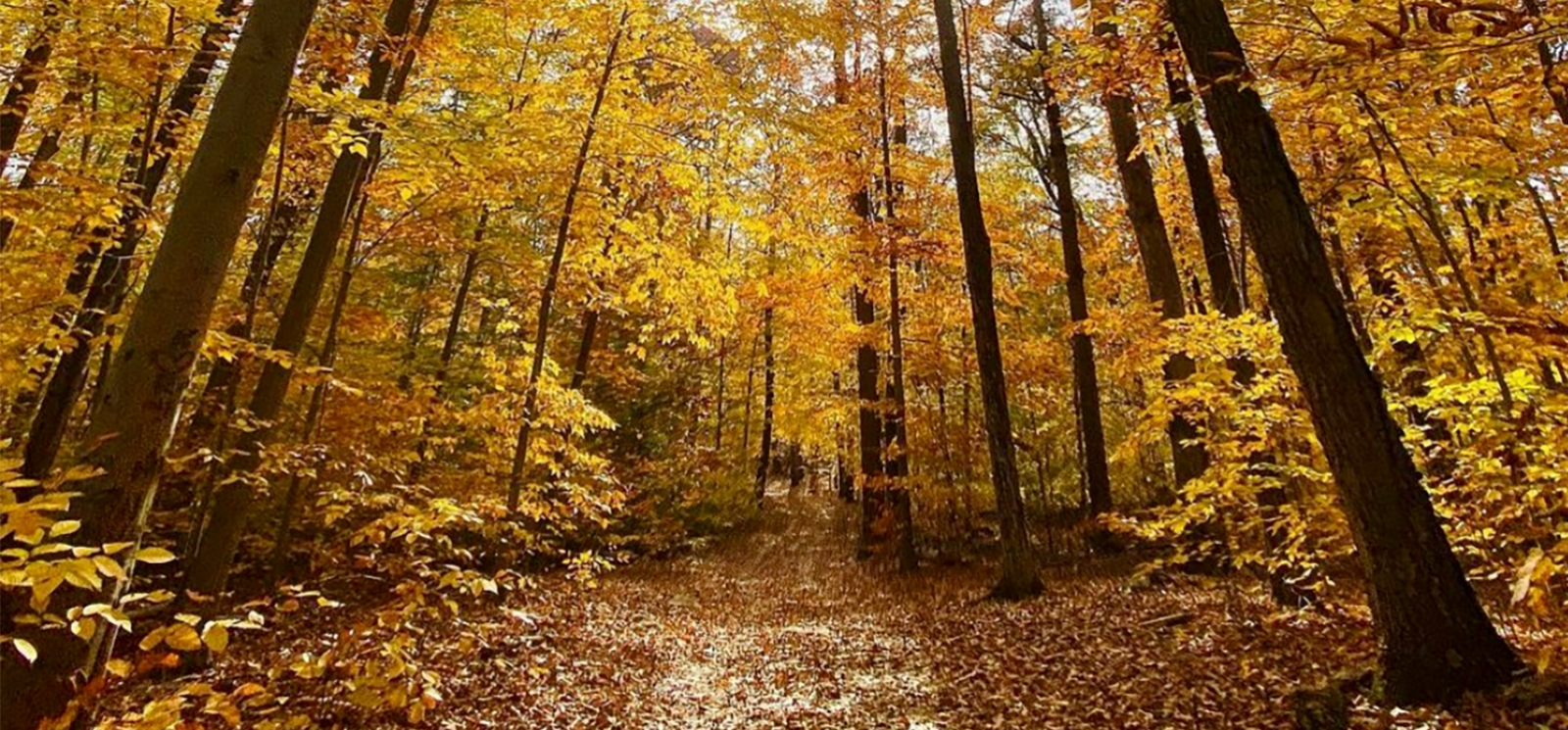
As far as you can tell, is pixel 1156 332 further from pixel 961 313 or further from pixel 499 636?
pixel 499 636

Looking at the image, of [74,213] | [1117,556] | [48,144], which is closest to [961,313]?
[1117,556]

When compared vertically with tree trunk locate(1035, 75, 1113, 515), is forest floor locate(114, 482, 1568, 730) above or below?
below

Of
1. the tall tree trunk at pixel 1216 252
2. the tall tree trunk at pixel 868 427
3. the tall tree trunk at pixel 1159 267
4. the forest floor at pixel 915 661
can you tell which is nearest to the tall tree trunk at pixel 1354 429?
the forest floor at pixel 915 661

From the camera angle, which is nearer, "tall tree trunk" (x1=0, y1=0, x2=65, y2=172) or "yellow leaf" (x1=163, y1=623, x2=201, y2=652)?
"yellow leaf" (x1=163, y1=623, x2=201, y2=652)

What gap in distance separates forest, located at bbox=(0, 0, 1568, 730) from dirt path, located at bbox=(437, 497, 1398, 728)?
69mm

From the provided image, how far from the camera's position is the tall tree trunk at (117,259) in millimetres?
5555

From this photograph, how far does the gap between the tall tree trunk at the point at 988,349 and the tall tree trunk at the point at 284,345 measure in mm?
7140

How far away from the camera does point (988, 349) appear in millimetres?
10617

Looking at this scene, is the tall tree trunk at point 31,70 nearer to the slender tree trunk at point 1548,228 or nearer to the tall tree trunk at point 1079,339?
the slender tree trunk at point 1548,228

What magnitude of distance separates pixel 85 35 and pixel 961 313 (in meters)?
12.4

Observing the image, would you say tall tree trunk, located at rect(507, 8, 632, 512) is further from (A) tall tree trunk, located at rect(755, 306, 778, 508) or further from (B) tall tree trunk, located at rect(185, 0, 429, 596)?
(A) tall tree trunk, located at rect(755, 306, 778, 508)

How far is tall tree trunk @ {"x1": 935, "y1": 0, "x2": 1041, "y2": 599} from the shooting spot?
34.1 feet

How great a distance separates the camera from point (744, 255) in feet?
62.0

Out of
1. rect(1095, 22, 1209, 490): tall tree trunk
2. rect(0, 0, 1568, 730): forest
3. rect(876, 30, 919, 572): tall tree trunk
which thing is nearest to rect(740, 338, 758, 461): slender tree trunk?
rect(0, 0, 1568, 730): forest
